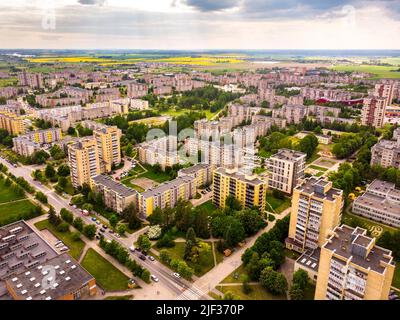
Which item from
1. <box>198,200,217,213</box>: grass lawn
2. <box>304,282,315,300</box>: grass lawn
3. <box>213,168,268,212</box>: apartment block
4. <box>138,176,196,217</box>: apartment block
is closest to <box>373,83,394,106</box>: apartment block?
<box>213,168,268,212</box>: apartment block

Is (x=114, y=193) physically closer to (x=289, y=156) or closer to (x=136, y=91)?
(x=289, y=156)

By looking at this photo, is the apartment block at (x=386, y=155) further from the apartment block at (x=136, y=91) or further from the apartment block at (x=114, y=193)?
the apartment block at (x=136, y=91)

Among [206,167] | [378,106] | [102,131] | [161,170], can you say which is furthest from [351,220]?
[378,106]

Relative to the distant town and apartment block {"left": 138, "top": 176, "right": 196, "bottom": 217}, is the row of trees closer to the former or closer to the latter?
the distant town

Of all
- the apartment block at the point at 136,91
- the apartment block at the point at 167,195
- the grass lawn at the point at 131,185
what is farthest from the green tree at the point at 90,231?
the apartment block at the point at 136,91

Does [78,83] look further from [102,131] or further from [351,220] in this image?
[351,220]
